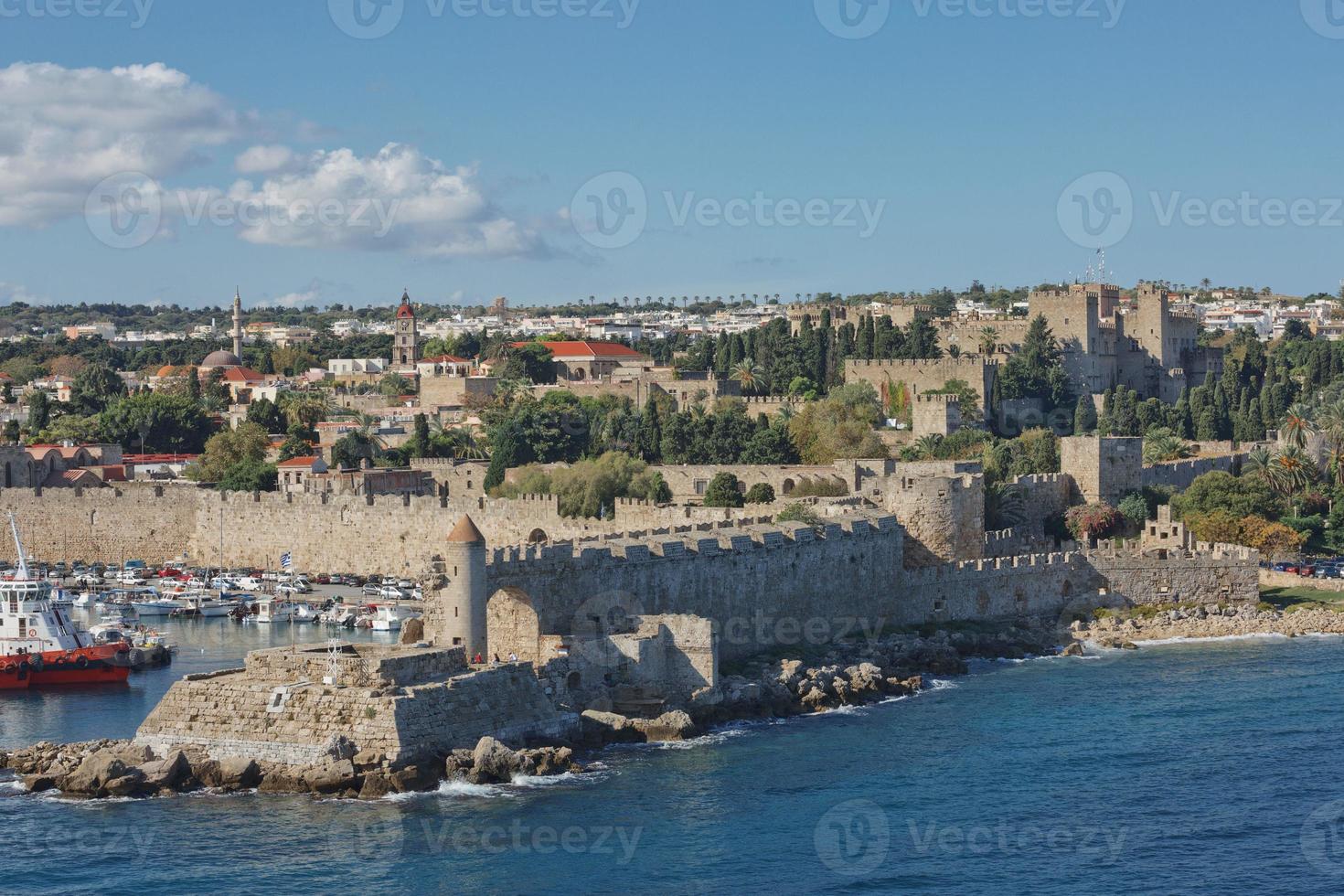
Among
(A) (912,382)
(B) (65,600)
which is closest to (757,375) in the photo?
(A) (912,382)

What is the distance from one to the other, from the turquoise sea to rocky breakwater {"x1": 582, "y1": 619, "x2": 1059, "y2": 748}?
0.51 metres

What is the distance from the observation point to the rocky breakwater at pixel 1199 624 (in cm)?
3972

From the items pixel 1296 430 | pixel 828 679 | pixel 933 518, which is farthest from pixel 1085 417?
pixel 828 679

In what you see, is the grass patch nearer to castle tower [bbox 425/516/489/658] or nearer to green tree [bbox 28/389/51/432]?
castle tower [bbox 425/516/489/658]

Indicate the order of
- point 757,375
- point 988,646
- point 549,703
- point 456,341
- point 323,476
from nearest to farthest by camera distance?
point 549,703, point 988,646, point 323,476, point 757,375, point 456,341

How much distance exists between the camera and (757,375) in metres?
71.7

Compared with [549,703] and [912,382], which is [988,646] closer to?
[549,703]

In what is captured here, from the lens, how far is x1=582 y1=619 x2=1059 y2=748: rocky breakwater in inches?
1168

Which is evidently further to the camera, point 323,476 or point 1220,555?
point 323,476

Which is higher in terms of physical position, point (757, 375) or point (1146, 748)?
point (757, 375)

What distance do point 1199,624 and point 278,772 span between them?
20.7m

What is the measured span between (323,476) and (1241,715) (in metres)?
32.8

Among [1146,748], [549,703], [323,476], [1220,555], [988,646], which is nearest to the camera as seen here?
[549,703]

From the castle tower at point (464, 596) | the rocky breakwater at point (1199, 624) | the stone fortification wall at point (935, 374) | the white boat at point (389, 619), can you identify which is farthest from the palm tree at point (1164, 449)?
the castle tower at point (464, 596)
